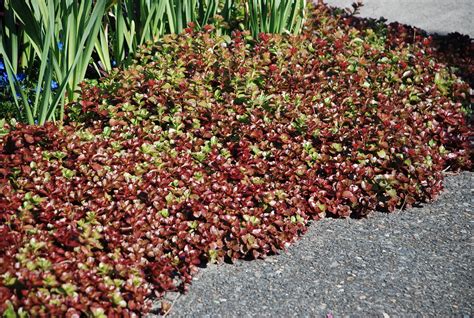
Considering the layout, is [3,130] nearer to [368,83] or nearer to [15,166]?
[15,166]

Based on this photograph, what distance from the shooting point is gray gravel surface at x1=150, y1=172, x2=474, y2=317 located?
290 centimetres

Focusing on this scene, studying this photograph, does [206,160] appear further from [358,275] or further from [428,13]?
[428,13]

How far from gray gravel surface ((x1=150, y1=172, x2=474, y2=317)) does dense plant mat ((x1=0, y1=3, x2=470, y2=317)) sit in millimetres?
97

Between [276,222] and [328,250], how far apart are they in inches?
11.7

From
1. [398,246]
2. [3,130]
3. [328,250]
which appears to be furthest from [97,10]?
[398,246]

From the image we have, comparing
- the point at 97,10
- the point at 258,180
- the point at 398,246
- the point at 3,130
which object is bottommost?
the point at 398,246

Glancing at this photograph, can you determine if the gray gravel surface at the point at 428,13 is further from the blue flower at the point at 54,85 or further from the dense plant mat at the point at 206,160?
the blue flower at the point at 54,85

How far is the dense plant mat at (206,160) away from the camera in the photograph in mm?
2881

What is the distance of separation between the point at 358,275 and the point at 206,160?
104 cm

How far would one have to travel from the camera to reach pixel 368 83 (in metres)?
4.47

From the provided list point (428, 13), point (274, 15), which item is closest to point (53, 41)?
point (274, 15)

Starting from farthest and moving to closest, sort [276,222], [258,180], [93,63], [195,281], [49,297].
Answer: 1. [93,63]
2. [258,180]
3. [276,222]
4. [195,281]
5. [49,297]

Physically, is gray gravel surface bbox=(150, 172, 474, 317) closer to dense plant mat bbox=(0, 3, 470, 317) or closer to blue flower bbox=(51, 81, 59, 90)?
dense plant mat bbox=(0, 3, 470, 317)

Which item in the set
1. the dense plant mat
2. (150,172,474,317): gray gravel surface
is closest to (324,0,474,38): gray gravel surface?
the dense plant mat
